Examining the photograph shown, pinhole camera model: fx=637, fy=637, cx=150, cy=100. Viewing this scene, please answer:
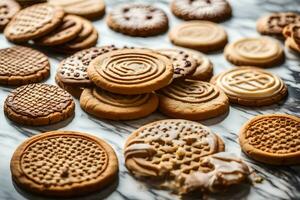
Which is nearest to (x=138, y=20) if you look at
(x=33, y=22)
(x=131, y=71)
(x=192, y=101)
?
(x=33, y=22)

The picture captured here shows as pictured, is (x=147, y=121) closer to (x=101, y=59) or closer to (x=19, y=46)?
(x=101, y=59)

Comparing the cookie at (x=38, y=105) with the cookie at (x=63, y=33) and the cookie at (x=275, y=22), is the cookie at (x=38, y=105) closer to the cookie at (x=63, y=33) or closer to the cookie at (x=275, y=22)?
the cookie at (x=63, y=33)

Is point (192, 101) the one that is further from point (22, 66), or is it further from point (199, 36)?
point (22, 66)

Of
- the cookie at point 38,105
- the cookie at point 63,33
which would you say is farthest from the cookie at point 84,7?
the cookie at point 38,105

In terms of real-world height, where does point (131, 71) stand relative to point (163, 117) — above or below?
above

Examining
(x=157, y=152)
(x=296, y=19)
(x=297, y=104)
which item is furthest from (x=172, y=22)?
(x=157, y=152)

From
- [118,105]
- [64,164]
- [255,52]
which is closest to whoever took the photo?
[64,164]

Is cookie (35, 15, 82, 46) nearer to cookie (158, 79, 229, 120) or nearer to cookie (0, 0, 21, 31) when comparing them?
cookie (0, 0, 21, 31)
